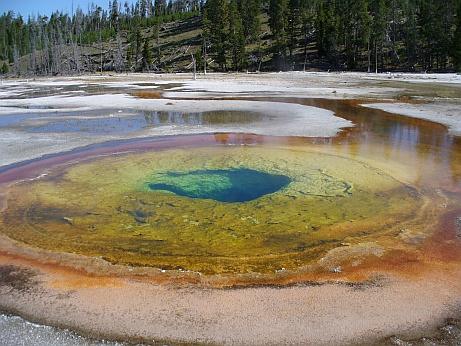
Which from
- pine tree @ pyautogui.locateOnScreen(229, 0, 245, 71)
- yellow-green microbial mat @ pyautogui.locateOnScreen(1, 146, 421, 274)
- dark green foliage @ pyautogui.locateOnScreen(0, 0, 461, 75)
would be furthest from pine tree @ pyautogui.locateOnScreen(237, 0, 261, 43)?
yellow-green microbial mat @ pyautogui.locateOnScreen(1, 146, 421, 274)

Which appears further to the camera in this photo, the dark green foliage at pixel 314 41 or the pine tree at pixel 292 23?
the pine tree at pixel 292 23

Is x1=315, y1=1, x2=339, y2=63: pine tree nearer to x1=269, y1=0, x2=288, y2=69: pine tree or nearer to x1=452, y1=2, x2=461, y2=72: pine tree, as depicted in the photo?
x1=269, y1=0, x2=288, y2=69: pine tree

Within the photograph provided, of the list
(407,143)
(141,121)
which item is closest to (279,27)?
(141,121)

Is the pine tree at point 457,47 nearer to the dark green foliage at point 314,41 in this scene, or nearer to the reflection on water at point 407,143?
the dark green foliage at point 314,41

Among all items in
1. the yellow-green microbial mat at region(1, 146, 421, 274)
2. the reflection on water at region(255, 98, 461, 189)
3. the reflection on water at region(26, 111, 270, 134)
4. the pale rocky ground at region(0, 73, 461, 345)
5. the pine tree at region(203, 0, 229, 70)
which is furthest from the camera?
the pine tree at region(203, 0, 229, 70)

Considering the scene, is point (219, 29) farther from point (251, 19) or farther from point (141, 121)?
point (141, 121)

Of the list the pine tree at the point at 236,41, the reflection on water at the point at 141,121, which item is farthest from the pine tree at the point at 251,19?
the reflection on water at the point at 141,121
